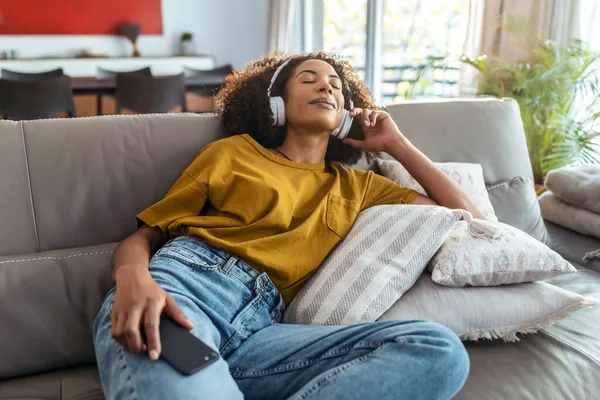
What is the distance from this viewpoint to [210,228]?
4.09 feet

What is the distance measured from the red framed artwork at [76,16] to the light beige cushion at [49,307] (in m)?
5.18

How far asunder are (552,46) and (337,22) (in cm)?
279

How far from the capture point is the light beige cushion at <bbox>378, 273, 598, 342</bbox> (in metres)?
1.14

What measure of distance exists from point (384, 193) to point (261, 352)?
614 millimetres

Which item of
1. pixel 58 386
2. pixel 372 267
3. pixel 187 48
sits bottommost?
pixel 58 386

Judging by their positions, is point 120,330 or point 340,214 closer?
point 120,330

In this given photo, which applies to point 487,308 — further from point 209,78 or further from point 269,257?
point 209,78

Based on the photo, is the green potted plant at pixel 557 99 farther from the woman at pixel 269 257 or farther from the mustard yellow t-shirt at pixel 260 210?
the mustard yellow t-shirt at pixel 260 210

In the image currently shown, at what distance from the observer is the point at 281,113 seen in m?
1.49

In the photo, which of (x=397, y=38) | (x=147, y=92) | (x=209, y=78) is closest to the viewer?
(x=147, y=92)

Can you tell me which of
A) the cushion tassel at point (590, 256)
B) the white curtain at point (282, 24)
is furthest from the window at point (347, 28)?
the cushion tassel at point (590, 256)

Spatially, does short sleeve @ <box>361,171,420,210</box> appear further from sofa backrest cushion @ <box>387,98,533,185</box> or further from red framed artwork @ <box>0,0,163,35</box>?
red framed artwork @ <box>0,0,163,35</box>

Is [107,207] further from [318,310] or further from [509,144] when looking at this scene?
[509,144]

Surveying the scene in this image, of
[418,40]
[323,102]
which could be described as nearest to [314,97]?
[323,102]
